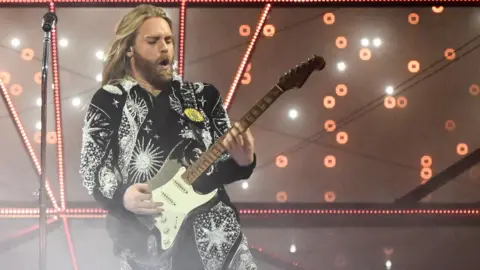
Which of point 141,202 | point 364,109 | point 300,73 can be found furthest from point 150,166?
point 364,109

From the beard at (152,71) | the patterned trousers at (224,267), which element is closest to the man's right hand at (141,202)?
the patterned trousers at (224,267)

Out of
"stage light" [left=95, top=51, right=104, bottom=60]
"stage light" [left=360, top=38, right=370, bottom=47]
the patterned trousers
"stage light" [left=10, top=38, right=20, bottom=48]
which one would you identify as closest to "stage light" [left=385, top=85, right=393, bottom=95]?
"stage light" [left=360, top=38, right=370, bottom=47]

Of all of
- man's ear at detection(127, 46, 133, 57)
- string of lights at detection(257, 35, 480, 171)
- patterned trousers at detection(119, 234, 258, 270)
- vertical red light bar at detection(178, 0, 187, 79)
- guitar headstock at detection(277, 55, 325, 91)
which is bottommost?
patterned trousers at detection(119, 234, 258, 270)

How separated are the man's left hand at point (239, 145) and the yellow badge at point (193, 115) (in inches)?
6.0

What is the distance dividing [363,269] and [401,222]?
0.21 meters

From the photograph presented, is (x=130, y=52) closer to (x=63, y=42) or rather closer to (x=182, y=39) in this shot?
Result: (x=182, y=39)

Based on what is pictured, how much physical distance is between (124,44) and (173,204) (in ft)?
1.70

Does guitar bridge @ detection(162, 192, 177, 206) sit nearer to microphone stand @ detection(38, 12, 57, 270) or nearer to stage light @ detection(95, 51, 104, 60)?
microphone stand @ detection(38, 12, 57, 270)

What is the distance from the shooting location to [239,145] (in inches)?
64.4

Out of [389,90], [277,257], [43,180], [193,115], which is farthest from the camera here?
[389,90]

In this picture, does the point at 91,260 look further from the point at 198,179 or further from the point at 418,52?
the point at 418,52

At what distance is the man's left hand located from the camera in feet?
5.32

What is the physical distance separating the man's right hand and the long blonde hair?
36 cm

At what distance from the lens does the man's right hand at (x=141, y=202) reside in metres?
1.63
